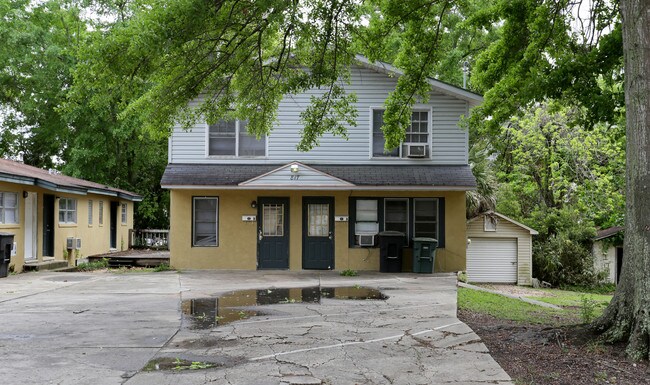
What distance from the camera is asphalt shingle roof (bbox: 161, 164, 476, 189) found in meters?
16.7

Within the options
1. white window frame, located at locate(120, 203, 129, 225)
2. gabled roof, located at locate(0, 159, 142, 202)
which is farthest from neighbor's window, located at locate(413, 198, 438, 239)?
white window frame, located at locate(120, 203, 129, 225)

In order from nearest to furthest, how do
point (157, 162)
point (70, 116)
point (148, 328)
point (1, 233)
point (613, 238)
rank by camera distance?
point (148, 328) < point (1, 233) < point (613, 238) < point (70, 116) < point (157, 162)

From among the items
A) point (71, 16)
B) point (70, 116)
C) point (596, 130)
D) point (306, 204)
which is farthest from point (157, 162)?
point (596, 130)

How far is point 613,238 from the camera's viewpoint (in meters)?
23.2

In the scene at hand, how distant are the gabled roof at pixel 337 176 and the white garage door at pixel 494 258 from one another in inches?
226

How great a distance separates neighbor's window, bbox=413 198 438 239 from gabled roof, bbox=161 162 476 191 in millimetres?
1019

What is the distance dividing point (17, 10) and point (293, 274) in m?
22.7

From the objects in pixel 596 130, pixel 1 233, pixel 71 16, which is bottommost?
pixel 1 233

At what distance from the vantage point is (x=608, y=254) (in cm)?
2369

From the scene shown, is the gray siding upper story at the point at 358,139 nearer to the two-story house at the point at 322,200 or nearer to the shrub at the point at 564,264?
the two-story house at the point at 322,200

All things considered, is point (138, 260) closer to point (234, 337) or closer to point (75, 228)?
point (75, 228)

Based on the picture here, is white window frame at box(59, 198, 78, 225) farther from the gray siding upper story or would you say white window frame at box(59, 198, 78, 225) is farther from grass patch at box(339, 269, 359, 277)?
grass patch at box(339, 269, 359, 277)

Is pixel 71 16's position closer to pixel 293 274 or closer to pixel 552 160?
pixel 293 274

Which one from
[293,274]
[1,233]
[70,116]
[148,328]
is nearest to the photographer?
[148,328]
